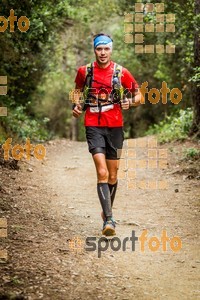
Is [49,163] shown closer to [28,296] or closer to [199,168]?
[199,168]

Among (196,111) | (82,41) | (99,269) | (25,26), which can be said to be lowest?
(99,269)

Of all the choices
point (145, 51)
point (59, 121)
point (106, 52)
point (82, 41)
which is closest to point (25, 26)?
point (106, 52)

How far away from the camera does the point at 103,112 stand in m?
6.39

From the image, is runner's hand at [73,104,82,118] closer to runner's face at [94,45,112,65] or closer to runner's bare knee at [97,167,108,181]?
runner's face at [94,45,112,65]

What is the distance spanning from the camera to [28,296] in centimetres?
436

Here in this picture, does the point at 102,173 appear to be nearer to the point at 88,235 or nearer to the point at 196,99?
the point at 88,235

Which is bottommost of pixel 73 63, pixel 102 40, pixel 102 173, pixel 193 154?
pixel 193 154

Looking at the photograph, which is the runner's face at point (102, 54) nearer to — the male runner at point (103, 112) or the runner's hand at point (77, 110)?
the male runner at point (103, 112)

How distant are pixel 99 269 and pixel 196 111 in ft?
32.5

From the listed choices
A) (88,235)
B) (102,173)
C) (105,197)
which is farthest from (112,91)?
(88,235)

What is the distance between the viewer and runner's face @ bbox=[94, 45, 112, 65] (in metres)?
6.33

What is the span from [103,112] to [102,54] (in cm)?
75

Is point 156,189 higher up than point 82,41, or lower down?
lower down

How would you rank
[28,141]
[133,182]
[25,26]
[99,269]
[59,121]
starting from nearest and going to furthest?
[99,269], [133,182], [25,26], [28,141], [59,121]
